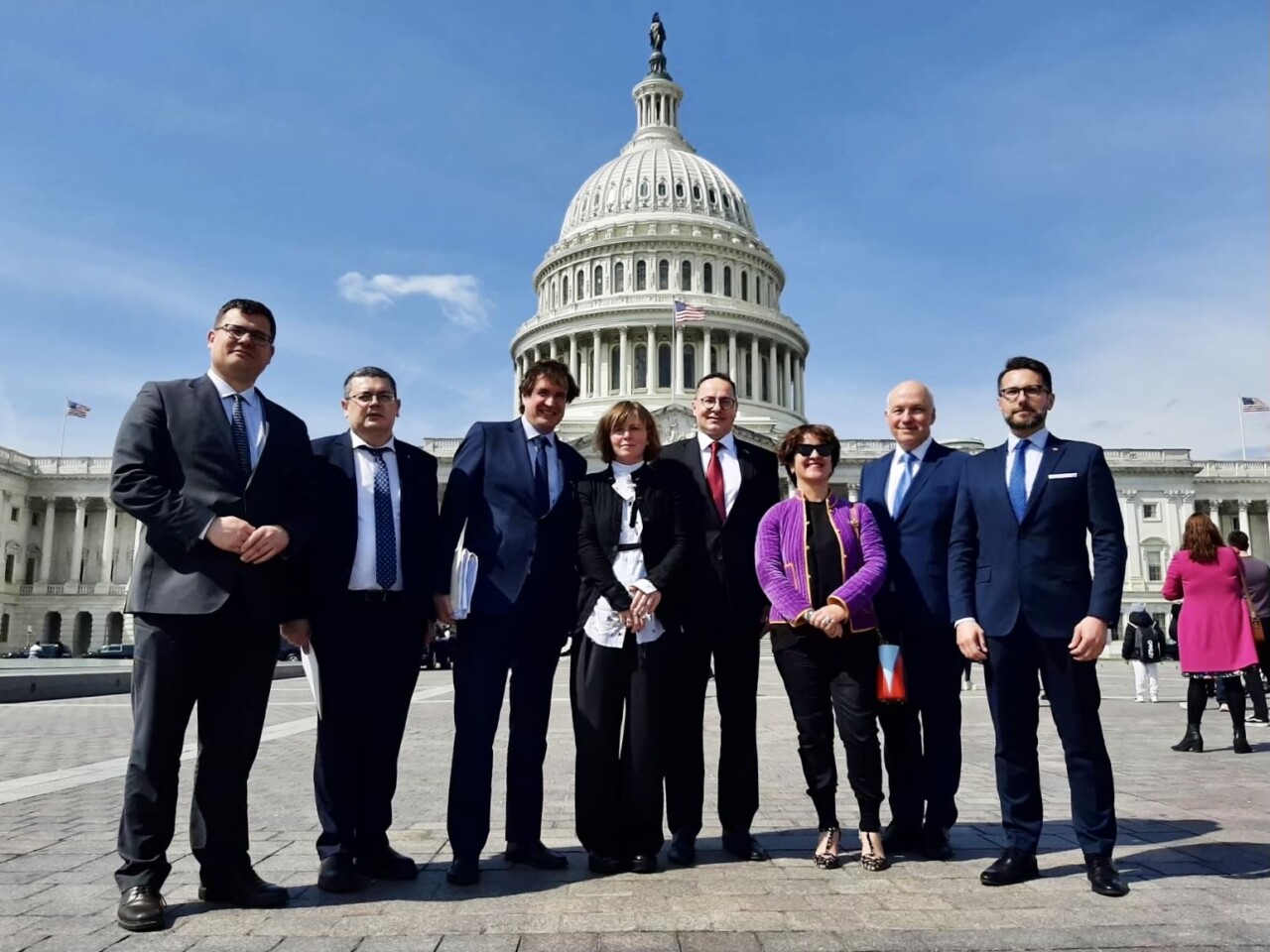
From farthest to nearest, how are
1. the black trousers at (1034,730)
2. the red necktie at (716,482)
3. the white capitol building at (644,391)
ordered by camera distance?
the white capitol building at (644,391)
the red necktie at (716,482)
the black trousers at (1034,730)

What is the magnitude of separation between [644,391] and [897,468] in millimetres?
73172

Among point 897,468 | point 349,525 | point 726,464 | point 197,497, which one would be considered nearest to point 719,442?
point 726,464

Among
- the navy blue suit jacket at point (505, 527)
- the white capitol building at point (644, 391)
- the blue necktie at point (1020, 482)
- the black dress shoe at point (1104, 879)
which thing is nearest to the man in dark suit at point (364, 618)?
the navy blue suit jacket at point (505, 527)

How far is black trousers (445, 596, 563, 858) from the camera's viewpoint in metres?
5.63

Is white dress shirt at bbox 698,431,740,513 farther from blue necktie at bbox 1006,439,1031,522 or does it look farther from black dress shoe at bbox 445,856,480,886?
black dress shoe at bbox 445,856,480,886

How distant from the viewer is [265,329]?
541 centimetres

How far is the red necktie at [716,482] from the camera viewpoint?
6.32 m

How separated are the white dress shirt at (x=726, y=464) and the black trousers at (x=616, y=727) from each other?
108 cm

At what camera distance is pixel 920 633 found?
623 cm

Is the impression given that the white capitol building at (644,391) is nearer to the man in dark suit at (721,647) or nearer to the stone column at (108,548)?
the stone column at (108,548)

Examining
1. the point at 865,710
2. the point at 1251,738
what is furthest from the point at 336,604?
the point at 1251,738

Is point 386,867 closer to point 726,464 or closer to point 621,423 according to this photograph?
point 621,423

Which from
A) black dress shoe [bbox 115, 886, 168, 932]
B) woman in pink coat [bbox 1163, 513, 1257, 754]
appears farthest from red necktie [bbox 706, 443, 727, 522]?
woman in pink coat [bbox 1163, 513, 1257, 754]

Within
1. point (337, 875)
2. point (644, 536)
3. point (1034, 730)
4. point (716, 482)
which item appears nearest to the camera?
point (337, 875)
